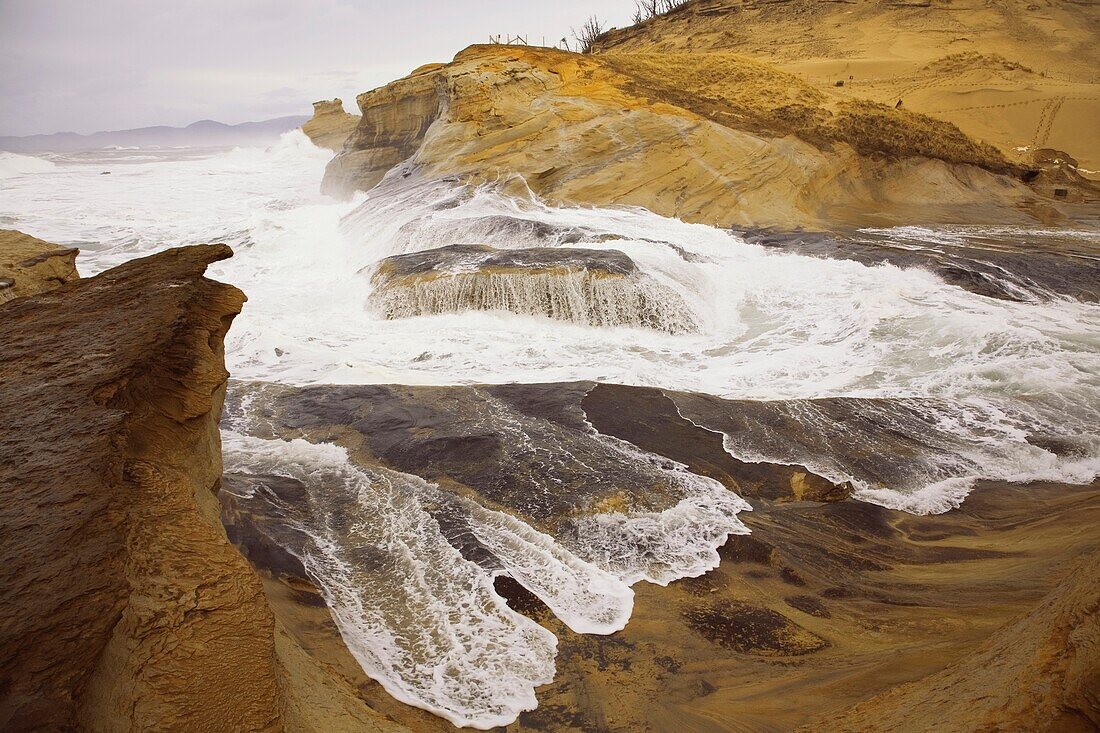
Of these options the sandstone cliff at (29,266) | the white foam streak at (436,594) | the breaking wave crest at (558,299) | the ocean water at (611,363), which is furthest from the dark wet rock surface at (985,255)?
the sandstone cliff at (29,266)

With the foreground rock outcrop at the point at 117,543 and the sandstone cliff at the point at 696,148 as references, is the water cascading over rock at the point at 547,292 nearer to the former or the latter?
the sandstone cliff at the point at 696,148

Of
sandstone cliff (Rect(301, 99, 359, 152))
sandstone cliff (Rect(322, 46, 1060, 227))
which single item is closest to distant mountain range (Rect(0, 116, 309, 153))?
sandstone cliff (Rect(301, 99, 359, 152))

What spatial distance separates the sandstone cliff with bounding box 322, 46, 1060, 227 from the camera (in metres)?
12.9

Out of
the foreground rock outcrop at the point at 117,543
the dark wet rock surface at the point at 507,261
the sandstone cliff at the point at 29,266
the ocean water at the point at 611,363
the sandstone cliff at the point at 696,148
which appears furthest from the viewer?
the sandstone cliff at the point at 696,148

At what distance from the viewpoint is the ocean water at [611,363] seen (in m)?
3.02

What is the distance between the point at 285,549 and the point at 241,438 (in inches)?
71.5

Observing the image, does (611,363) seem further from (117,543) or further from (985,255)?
(985,255)

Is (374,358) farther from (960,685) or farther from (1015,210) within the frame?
(1015,210)

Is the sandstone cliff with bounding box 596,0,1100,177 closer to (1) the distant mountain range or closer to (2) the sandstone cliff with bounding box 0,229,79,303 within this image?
(2) the sandstone cliff with bounding box 0,229,79,303

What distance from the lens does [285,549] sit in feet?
10.8

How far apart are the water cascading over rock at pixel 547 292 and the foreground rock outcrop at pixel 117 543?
5.61 meters

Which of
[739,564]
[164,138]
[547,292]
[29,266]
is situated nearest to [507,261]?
[547,292]

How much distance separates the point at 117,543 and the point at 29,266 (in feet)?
8.75

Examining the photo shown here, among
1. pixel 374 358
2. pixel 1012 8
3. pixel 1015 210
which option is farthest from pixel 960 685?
pixel 1012 8
